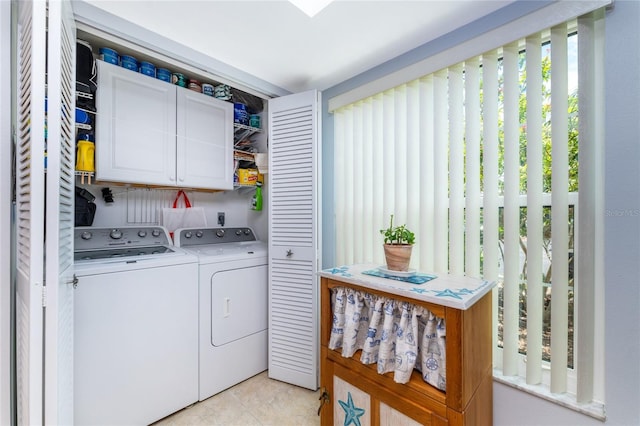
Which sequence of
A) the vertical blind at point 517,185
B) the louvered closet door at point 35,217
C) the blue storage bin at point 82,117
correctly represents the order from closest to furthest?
the louvered closet door at point 35,217, the vertical blind at point 517,185, the blue storage bin at point 82,117

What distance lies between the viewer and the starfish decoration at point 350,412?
1.34m

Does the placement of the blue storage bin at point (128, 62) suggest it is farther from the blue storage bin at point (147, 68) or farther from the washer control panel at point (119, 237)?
the washer control panel at point (119, 237)

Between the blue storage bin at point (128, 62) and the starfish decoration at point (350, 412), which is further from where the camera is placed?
the blue storage bin at point (128, 62)

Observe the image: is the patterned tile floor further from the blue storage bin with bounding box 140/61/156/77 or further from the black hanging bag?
the blue storage bin with bounding box 140/61/156/77

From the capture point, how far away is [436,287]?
1.23 metres

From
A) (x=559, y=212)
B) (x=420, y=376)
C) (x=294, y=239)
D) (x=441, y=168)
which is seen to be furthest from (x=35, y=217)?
(x=559, y=212)

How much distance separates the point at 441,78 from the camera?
161 centimetres

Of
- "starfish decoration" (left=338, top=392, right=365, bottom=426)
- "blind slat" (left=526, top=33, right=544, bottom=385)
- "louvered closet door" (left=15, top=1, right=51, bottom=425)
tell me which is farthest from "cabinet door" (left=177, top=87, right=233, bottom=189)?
"blind slat" (left=526, top=33, right=544, bottom=385)

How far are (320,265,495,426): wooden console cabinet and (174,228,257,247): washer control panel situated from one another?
1343 millimetres

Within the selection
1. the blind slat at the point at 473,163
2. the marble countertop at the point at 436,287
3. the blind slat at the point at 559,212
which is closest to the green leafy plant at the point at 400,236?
the marble countertop at the point at 436,287

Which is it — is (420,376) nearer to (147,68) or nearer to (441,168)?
(441,168)

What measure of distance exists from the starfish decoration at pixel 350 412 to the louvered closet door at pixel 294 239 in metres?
0.67

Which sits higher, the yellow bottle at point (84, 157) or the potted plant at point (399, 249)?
the yellow bottle at point (84, 157)

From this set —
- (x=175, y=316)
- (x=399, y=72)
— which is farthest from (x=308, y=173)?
(x=175, y=316)
